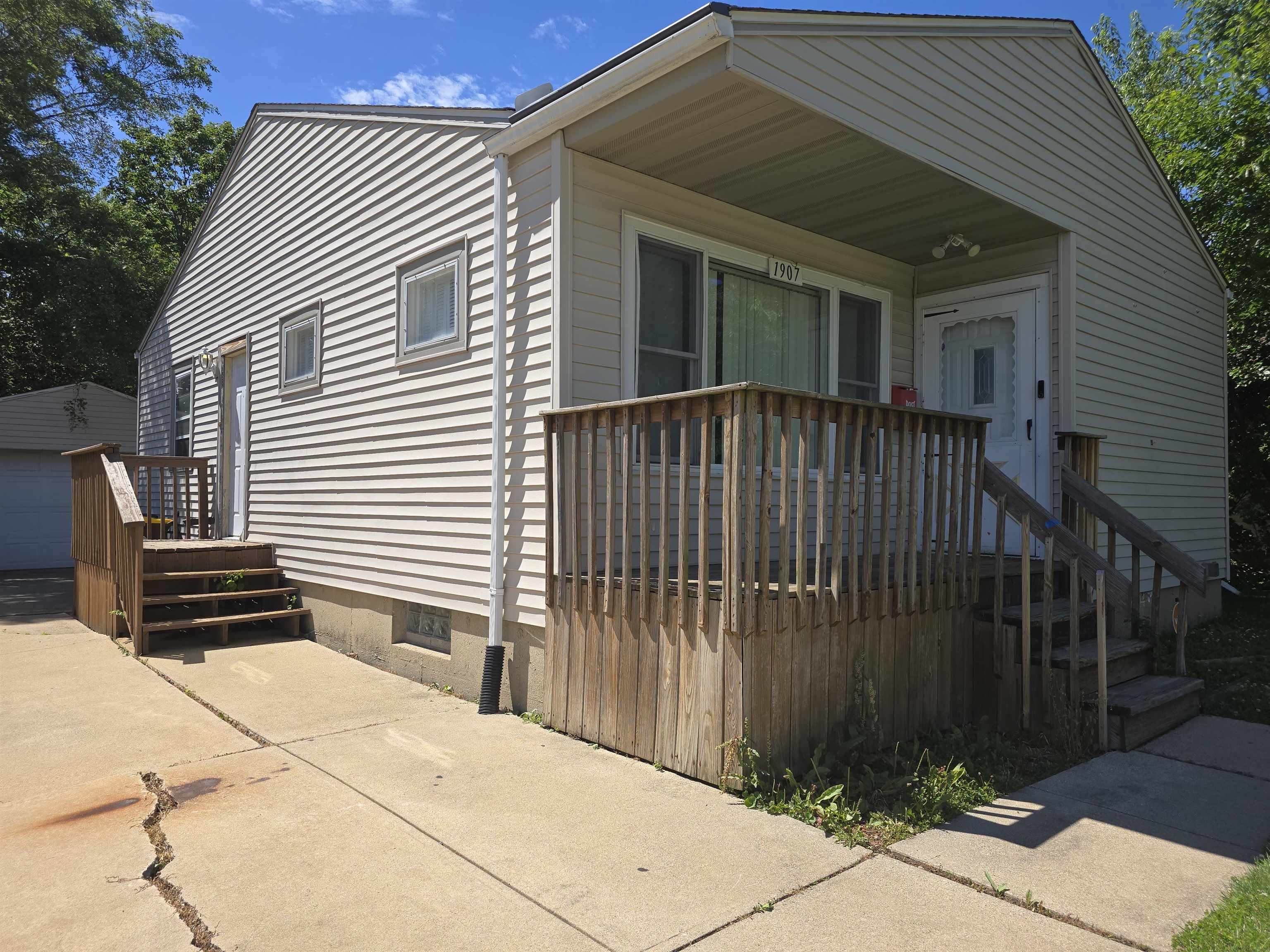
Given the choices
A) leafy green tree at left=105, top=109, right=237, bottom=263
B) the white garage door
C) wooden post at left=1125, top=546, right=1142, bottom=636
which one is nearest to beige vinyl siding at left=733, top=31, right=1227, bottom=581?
wooden post at left=1125, top=546, right=1142, bottom=636

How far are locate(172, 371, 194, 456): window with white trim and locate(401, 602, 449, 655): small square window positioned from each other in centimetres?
548

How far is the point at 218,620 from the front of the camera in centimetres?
712

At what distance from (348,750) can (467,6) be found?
270 inches

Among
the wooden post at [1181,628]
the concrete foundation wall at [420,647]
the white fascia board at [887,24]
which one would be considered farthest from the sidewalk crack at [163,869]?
the wooden post at [1181,628]

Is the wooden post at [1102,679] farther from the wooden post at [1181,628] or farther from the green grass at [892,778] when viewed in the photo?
the wooden post at [1181,628]

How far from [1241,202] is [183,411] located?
47.3 feet

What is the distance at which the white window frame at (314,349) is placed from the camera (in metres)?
7.53

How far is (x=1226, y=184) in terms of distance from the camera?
39.5 ft

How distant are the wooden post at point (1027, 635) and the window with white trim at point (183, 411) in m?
9.25

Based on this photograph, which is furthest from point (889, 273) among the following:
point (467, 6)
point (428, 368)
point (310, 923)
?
point (310, 923)

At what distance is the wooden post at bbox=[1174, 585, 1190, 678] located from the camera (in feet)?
16.3

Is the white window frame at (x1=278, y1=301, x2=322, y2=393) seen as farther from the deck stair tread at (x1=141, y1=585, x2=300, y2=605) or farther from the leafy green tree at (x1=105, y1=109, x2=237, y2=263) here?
the leafy green tree at (x1=105, y1=109, x2=237, y2=263)

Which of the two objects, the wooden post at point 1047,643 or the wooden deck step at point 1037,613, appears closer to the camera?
the wooden post at point 1047,643

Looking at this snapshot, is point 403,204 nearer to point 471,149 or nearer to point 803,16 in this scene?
point 471,149
